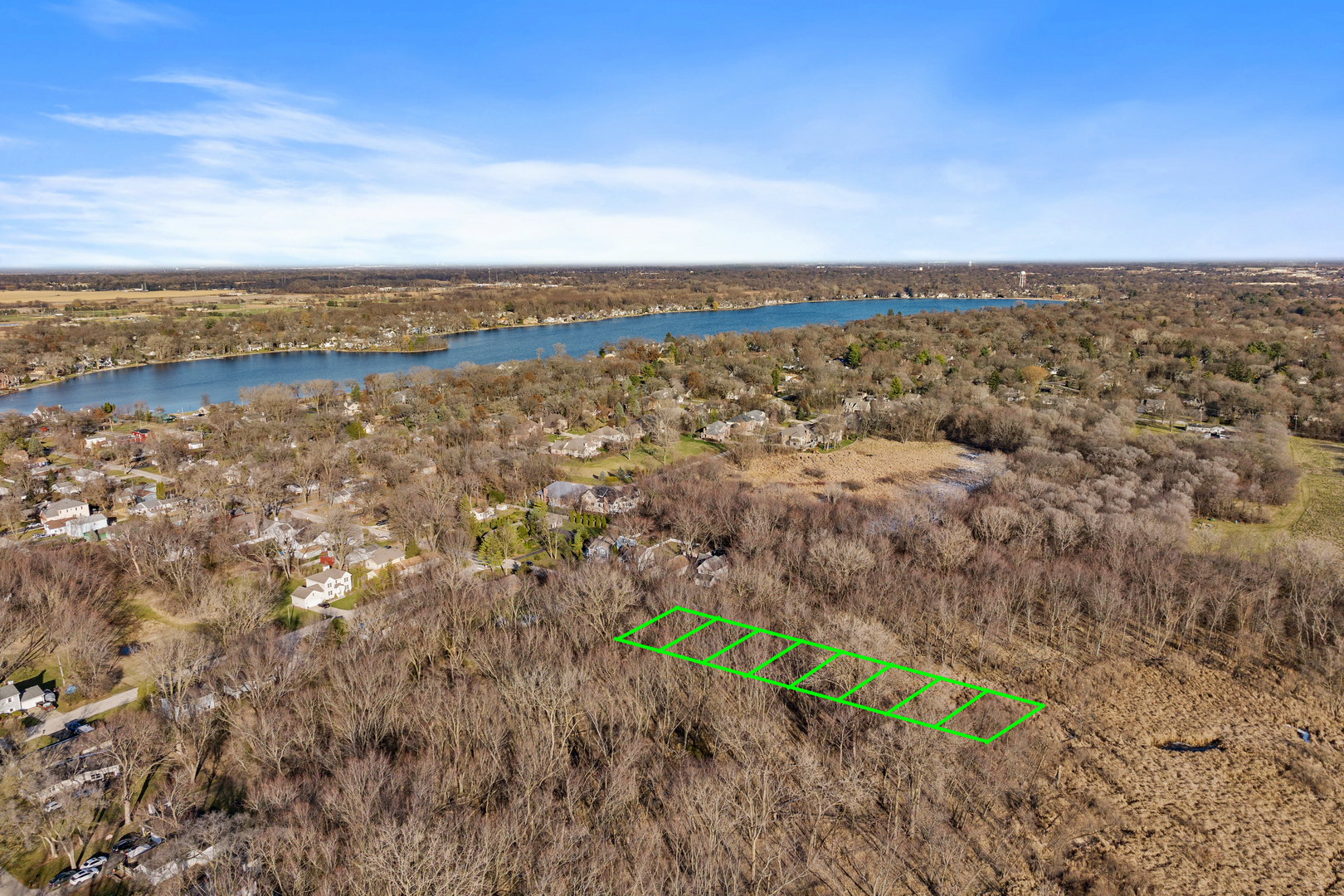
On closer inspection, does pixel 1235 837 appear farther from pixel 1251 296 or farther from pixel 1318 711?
pixel 1251 296

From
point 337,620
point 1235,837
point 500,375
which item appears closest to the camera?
point 1235,837

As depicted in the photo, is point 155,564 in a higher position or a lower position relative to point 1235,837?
higher

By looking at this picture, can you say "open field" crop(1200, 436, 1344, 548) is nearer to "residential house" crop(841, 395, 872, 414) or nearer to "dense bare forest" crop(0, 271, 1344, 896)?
"dense bare forest" crop(0, 271, 1344, 896)

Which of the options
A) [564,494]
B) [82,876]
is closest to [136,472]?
[564,494]

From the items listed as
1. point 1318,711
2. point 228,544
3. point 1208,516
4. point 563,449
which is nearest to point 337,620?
point 228,544
